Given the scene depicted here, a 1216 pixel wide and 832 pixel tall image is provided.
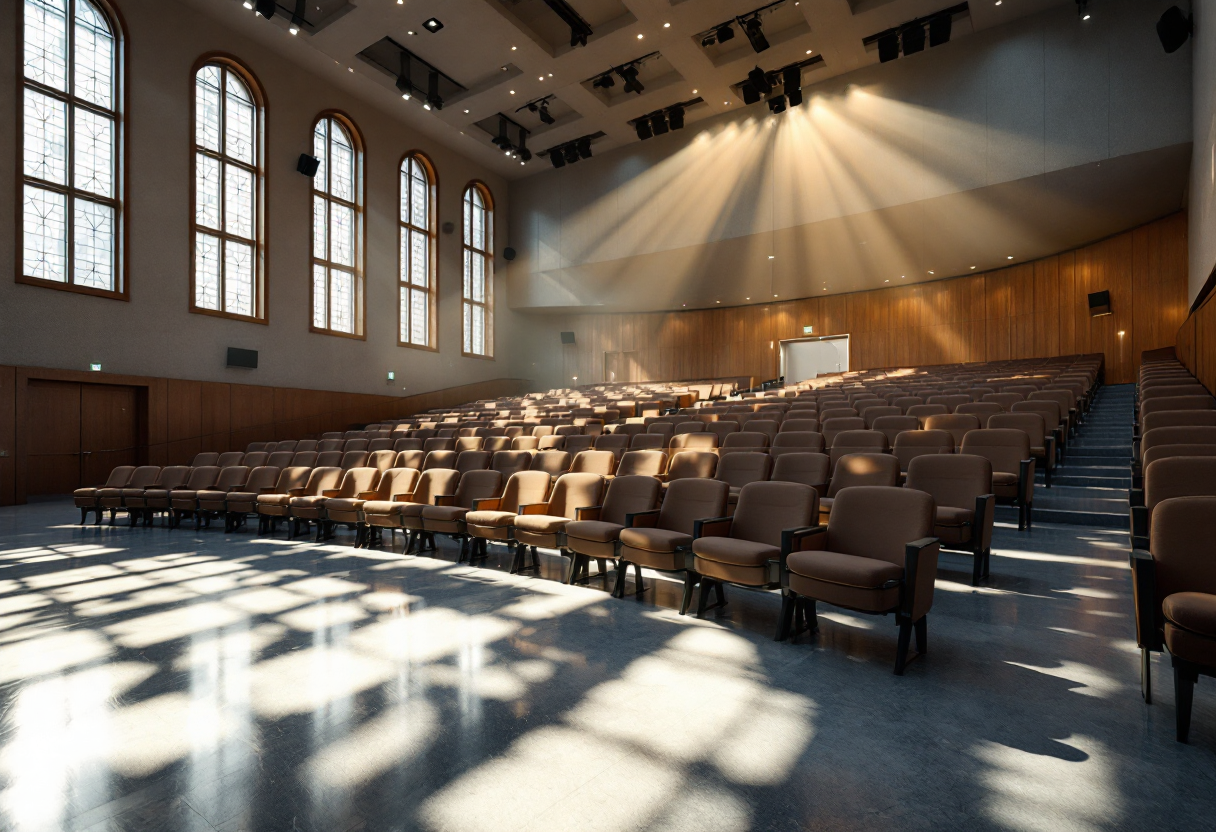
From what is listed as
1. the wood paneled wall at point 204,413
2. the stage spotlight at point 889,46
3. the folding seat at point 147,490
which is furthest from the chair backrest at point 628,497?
the stage spotlight at point 889,46

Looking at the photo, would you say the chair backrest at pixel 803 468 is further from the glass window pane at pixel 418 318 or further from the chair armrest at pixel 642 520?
the glass window pane at pixel 418 318

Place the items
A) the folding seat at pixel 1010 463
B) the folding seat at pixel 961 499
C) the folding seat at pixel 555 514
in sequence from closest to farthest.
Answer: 1. the folding seat at pixel 961 499
2. the folding seat at pixel 555 514
3. the folding seat at pixel 1010 463

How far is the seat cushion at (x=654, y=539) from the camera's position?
363 cm

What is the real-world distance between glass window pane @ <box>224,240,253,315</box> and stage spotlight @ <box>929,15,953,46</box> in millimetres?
14001

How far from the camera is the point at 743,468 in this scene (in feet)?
17.1

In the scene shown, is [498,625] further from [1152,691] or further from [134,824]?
[1152,691]

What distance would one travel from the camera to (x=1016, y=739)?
2098mm

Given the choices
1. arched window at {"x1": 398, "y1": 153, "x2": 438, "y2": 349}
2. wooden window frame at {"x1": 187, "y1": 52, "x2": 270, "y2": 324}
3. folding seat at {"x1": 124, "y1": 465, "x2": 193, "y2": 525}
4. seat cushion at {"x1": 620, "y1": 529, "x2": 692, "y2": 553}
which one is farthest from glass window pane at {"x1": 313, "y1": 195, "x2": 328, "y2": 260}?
seat cushion at {"x1": 620, "y1": 529, "x2": 692, "y2": 553}

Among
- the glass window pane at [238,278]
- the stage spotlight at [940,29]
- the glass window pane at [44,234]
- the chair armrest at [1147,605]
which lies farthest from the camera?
the glass window pane at [238,278]

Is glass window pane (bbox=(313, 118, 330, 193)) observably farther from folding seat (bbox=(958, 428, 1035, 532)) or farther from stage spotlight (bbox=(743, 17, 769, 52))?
folding seat (bbox=(958, 428, 1035, 532))

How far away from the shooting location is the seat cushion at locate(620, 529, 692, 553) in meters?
3.63

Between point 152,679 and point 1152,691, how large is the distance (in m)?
3.93

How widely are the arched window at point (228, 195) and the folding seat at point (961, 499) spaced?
1277 cm

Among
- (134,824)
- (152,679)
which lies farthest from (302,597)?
(134,824)
